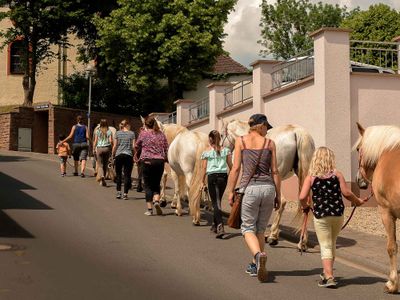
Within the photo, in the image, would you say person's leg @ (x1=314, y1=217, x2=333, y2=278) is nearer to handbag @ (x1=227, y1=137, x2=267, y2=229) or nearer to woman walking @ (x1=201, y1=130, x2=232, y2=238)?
handbag @ (x1=227, y1=137, x2=267, y2=229)

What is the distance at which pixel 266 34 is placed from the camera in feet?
179

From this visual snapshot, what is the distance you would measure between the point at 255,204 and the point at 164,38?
93.4 feet

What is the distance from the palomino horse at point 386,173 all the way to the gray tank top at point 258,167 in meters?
1.22

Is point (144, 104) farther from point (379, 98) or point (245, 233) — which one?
point (245, 233)

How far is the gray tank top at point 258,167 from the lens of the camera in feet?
24.8

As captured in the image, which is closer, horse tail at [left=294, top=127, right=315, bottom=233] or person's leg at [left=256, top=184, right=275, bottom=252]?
person's leg at [left=256, top=184, right=275, bottom=252]

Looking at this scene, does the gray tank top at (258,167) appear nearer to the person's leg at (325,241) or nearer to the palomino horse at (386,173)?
the person's leg at (325,241)

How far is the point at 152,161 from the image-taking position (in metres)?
12.8

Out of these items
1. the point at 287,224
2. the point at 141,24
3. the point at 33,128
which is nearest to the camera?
the point at 287,224

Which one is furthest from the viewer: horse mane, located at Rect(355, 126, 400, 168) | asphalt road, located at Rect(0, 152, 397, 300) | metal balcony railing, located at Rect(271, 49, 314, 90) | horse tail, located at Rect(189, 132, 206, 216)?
metal balcony railing, located at Rect(271, 49, 314, 90)

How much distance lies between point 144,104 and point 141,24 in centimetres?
718

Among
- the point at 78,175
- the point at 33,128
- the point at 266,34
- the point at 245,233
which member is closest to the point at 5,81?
the point at 33,128

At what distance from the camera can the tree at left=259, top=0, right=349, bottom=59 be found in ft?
176

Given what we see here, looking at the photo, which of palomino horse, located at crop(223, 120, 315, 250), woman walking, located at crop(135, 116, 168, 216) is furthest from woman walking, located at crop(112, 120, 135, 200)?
palomino horse, located at crop(223, 120, 315, 250)
